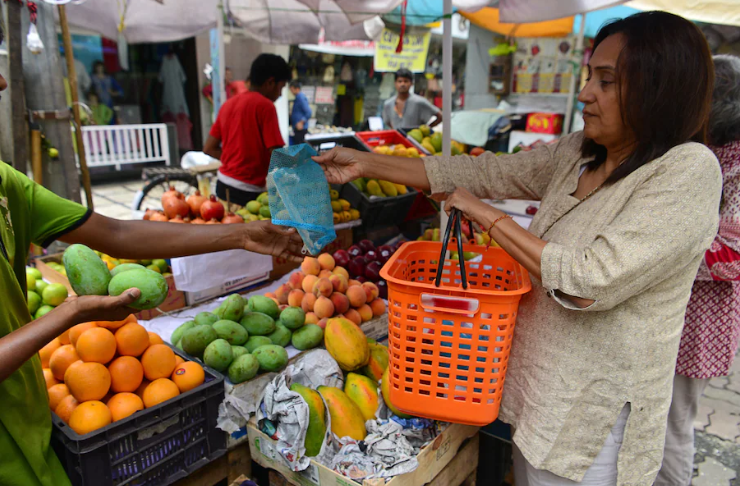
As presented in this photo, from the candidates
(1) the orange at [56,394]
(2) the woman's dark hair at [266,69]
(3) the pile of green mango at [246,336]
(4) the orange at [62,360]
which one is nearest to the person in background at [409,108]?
(2) the woman's dark hair at [266,69]

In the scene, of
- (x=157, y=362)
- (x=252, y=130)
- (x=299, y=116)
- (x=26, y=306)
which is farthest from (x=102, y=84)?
(x=26, y=306)

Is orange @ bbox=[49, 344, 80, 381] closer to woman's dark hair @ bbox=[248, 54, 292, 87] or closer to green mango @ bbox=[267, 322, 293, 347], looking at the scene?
green mango @ bbox=[267, 322, 293, 347]

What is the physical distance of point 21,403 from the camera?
1383 millimetres

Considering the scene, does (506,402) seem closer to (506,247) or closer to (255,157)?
(506,247)

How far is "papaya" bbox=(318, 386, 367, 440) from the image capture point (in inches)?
81.2

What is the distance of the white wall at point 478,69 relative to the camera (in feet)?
35.4

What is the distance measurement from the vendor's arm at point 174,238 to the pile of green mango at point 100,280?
20 centimetres

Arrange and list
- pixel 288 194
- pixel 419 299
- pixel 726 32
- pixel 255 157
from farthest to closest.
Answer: pixel 726 32 < pixel 255 157 < pixel 288 194 < pixel 419 299

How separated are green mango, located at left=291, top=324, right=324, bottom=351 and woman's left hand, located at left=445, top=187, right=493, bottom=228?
1246 mm

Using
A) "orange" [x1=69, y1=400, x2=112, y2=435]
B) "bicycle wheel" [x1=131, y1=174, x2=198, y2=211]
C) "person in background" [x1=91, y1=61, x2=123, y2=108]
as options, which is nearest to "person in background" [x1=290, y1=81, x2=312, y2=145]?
"bicycle wheel" [x1=131, y1=174, x2=198, y2=211]

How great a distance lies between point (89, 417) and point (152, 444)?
26cm

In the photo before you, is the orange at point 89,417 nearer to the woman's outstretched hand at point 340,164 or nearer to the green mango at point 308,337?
the green mango at point 308,337

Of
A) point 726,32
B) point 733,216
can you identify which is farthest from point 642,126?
point 726,32

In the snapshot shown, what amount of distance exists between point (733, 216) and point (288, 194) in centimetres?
195
